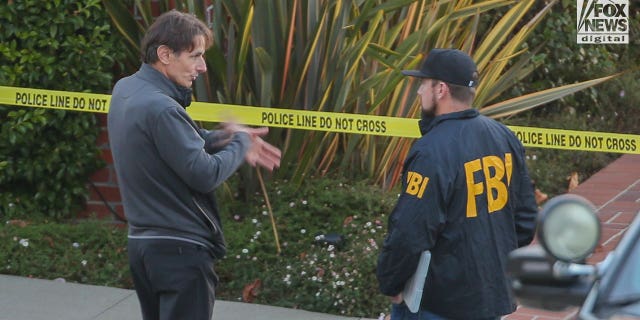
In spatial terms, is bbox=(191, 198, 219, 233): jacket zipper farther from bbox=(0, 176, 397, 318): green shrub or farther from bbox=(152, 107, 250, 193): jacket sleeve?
bbox=(0, 176, 397, 318): green shrub

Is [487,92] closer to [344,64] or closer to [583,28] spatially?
[344,64]

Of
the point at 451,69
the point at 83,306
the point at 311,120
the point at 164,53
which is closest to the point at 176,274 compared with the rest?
the point at 164,53

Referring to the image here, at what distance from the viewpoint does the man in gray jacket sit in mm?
4488

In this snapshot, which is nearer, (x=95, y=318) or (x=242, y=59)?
(x=95, y=318)

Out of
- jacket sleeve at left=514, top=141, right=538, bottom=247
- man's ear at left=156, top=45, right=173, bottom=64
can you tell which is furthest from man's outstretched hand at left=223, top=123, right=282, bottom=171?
jacket sleeve at left=514, top=141, right=538, bottom=247

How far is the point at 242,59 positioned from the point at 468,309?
314 centimetres

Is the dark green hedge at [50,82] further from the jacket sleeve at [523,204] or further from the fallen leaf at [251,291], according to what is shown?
the jacket sleeve at [523,204]

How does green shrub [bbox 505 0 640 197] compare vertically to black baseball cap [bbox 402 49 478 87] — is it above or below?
above

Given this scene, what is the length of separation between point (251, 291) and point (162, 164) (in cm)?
250

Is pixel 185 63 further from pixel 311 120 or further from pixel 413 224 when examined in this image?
pixel 311 120

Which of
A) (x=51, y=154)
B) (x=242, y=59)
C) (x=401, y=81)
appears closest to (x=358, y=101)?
(x=401, y=81)

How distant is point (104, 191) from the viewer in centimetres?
813

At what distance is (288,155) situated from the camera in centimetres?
752

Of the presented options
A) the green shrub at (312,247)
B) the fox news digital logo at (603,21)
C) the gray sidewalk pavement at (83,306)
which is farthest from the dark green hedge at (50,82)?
the fox news digital logo at (603,21)
